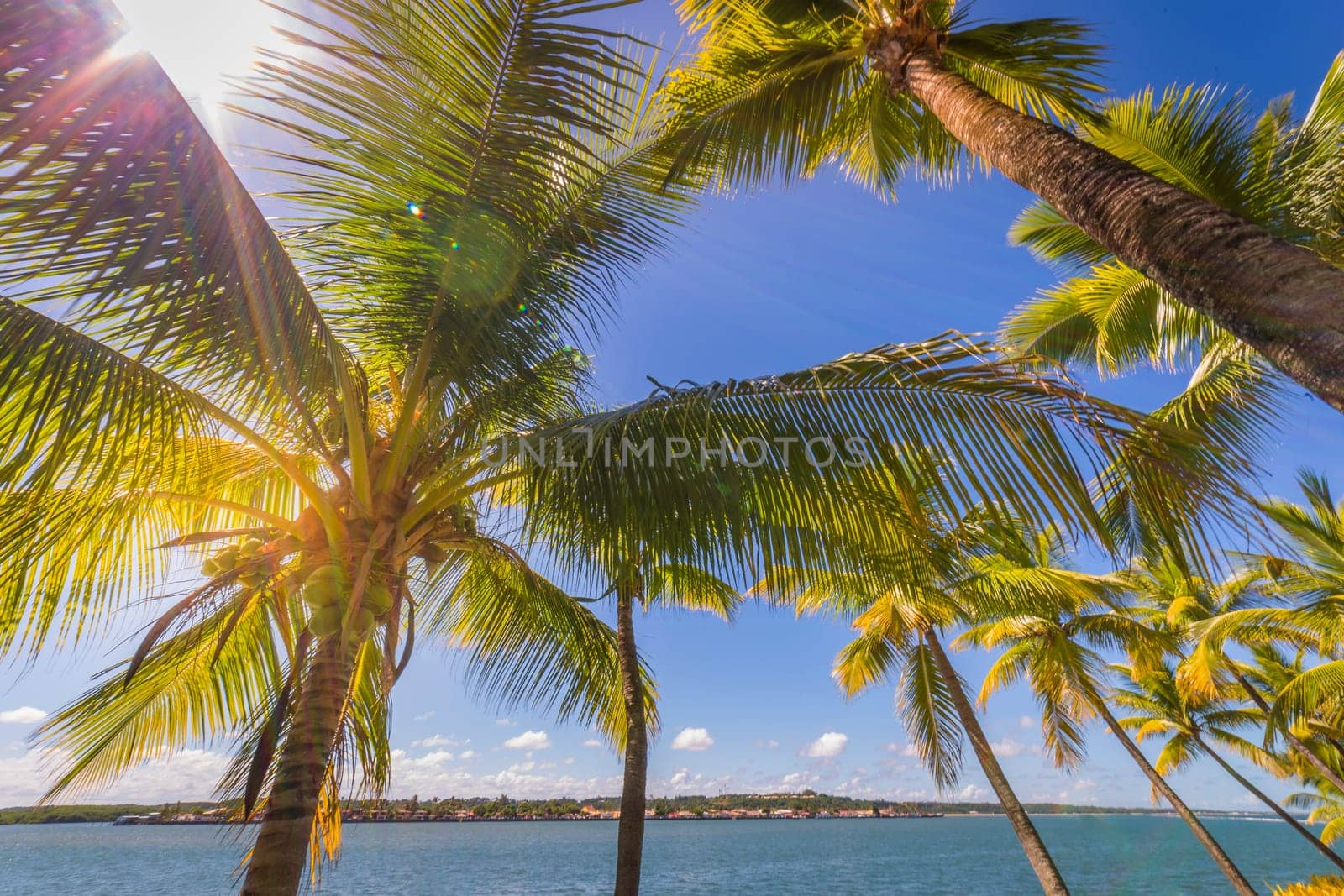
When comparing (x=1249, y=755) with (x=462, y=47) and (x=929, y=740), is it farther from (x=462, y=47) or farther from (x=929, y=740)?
(x=462, y=47)

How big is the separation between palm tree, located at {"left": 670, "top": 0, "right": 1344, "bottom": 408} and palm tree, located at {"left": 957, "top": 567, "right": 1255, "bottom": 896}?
32.5ft

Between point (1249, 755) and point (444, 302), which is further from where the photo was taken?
point (1249, 755)

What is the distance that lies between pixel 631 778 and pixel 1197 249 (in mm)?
6840

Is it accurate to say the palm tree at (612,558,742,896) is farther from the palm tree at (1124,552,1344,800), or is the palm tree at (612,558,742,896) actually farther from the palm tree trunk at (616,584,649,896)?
the palm tree at (1124,552,1344,800)

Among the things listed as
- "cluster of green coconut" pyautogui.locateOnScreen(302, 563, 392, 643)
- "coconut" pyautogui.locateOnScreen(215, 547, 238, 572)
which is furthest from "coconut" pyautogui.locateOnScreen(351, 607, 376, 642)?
"coconut" pyautogui.locateOnScreen(215, 547, 238, 572)

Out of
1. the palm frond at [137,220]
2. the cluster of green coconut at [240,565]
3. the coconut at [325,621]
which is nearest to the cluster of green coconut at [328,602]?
the coconut at [325,621]

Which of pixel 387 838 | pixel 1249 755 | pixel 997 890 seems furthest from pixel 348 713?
pixel 387 838

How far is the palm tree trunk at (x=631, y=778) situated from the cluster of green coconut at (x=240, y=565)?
3631 millimetres

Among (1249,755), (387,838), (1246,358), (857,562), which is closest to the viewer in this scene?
(857,562)

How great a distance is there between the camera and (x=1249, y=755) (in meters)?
24.2

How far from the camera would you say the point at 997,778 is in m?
10.8

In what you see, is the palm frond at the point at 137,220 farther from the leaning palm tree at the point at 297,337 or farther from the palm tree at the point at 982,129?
the palm tree at the point at 982,129

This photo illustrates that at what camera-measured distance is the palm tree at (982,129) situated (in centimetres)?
213

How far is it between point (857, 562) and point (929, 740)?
36.0ft
